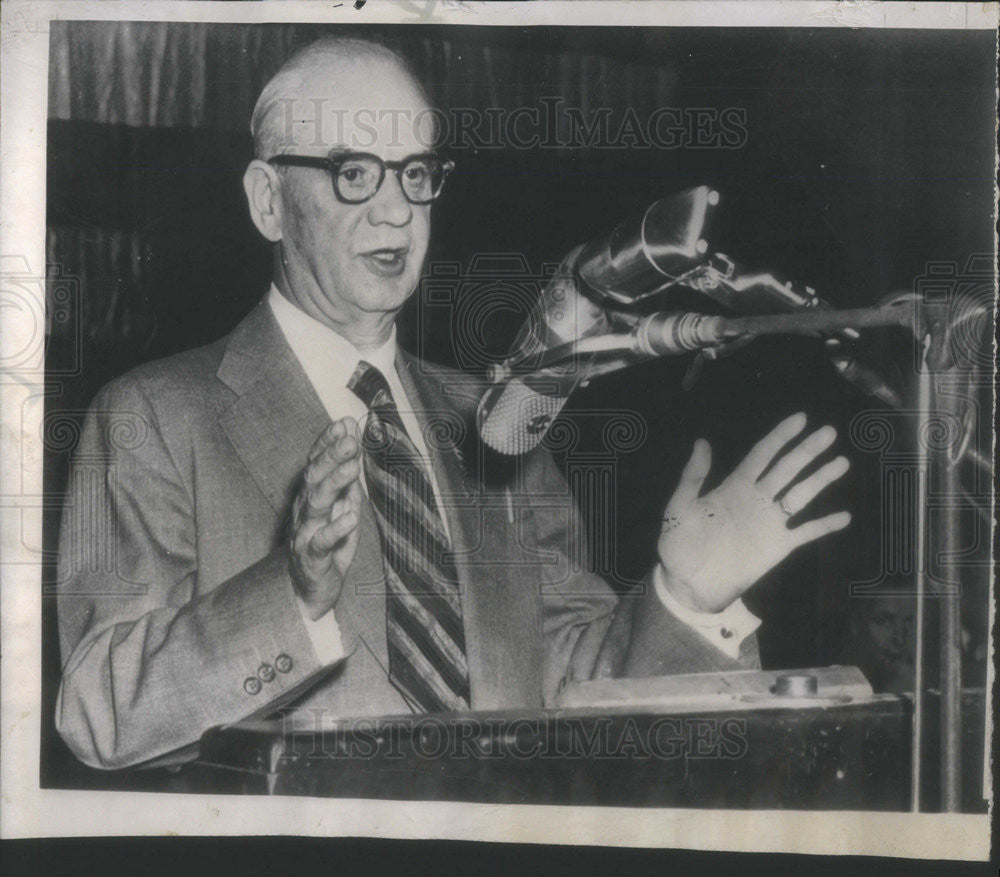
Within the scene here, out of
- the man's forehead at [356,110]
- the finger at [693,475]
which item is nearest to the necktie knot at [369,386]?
the man's forehead at [356,110]

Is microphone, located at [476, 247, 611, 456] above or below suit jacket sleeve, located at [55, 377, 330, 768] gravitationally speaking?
above

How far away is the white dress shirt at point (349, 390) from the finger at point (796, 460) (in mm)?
250

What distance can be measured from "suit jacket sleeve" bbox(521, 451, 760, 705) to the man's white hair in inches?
33.2

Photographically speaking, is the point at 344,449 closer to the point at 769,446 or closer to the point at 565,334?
the point at 565,334

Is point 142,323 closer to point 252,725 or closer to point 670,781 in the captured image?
point 252,725

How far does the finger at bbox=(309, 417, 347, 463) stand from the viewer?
222cm

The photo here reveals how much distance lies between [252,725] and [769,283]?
1.38 m

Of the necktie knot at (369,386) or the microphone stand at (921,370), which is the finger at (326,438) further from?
the microphone stand at (921,370)

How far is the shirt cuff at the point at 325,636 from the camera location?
7.18ft

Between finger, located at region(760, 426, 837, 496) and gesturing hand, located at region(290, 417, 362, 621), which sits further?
finger, located at region(760, 426, 837, 496)

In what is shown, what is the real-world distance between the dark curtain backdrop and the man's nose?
9 centimetres

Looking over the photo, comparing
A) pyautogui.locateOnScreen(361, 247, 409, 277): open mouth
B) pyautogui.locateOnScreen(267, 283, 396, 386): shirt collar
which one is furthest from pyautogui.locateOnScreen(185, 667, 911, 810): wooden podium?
pyautogui.locateOnScreen(361, 247, 409, 277): open mouth

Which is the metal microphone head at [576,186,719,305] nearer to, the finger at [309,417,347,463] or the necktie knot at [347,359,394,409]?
the necktie knot at [347,359,394,409]

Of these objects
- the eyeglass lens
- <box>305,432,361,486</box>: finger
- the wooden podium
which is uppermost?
the eyeglass lens
